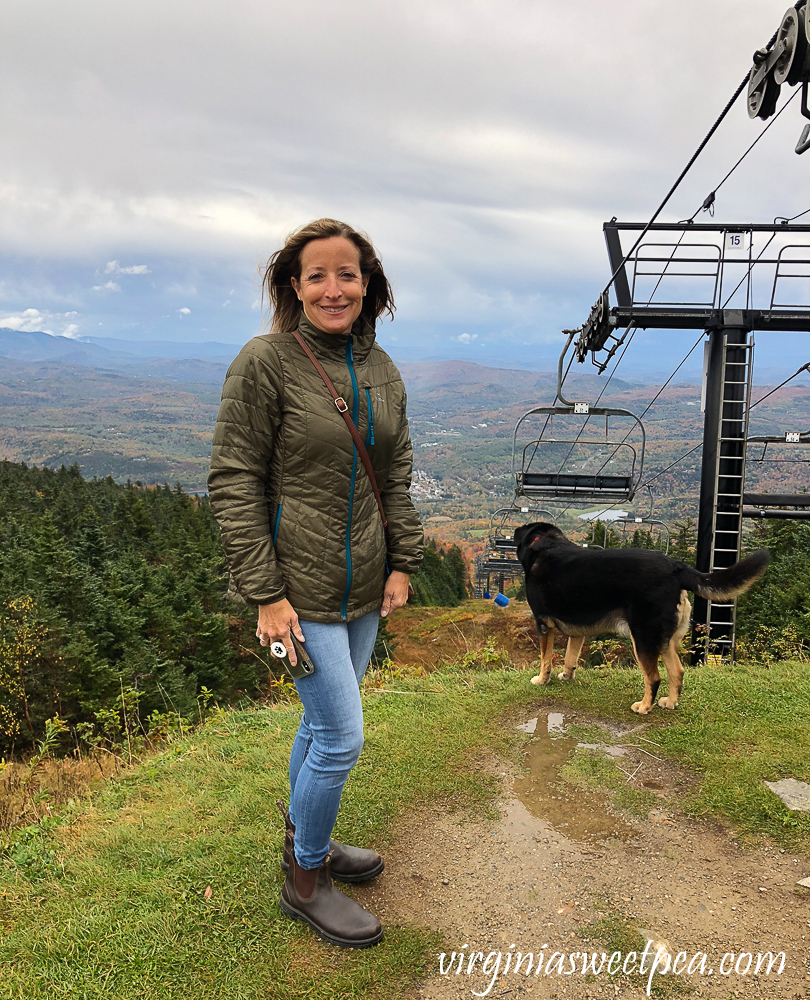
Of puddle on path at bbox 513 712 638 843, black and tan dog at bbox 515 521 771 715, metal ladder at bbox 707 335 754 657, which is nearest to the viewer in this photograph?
puddle on path at bbox 513 712 638 843

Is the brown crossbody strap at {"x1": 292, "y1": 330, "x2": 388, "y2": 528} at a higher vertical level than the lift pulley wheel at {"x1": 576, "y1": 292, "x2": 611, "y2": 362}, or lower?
lower

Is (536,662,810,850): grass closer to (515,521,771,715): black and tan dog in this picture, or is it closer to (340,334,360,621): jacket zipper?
(515,521,771,715): black and tan dog

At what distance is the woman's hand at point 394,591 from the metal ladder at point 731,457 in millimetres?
7663

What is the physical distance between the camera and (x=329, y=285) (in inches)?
96.2

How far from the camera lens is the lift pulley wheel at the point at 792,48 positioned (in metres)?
3.41

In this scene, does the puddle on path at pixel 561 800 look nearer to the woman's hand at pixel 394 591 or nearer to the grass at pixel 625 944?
the grass at pixel 625 944

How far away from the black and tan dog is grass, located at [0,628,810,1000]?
15.9 inches

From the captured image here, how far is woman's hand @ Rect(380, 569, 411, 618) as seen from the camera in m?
2.75

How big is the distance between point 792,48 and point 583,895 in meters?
4.58

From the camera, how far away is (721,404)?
909 centimetres

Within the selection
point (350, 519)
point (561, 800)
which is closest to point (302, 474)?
point (350, 519)

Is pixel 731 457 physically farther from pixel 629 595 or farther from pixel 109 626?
pixel 109 626

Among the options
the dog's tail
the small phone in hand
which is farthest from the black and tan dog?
the small phone in hand

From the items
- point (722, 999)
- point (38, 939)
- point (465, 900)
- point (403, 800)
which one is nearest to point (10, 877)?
point (38, 939)
